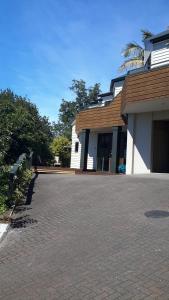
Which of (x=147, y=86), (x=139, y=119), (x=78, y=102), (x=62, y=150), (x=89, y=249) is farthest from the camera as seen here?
(x=78, y=102)

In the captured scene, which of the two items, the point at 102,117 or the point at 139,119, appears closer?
the point at 139,119

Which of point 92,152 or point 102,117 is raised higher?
point 102,117

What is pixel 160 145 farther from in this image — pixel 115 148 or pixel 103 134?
pixel 103 134

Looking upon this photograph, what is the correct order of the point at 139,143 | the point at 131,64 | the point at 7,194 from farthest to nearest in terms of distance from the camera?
the point at 131,64
the point at 139,143
the point at 7,194

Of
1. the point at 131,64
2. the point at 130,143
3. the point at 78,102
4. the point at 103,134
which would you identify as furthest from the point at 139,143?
the point at 78,102

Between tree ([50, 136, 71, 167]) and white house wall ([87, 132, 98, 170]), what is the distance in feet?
33.5

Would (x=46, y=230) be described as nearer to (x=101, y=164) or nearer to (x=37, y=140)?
(x=101, y=164)

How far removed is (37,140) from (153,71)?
15.8 m

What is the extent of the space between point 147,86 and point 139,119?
→ 3.71 meters

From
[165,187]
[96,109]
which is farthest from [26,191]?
[96,109]

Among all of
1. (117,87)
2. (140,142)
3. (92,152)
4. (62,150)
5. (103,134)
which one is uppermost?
(117,87)

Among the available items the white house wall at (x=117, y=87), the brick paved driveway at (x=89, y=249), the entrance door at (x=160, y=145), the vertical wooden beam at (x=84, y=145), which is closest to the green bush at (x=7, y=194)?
the brick paved driveway at (x=89, y=249)

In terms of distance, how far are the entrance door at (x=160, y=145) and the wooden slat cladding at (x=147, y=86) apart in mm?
2720

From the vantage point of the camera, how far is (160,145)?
19328 mm
